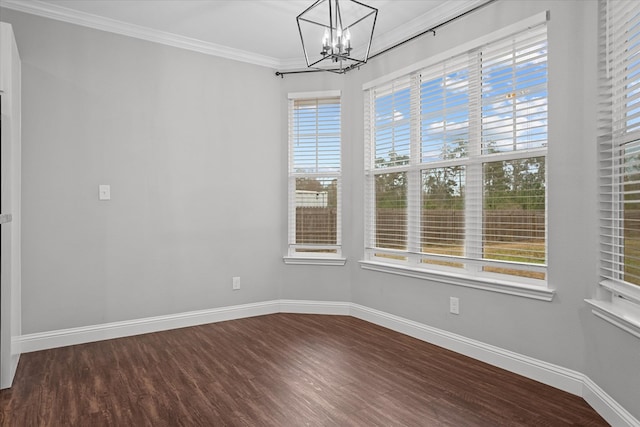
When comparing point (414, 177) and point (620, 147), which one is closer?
point (620, 147)

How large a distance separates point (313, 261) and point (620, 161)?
115 inches

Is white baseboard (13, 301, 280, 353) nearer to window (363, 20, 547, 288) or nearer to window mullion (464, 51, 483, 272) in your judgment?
window (363, 20, 547, 288)

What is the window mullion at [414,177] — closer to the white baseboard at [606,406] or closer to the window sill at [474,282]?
the window sill at [474,282]

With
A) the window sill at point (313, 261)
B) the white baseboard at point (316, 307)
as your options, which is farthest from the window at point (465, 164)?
the white baseboard at point (316, 307)

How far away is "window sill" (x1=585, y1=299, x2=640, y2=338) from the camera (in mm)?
1965

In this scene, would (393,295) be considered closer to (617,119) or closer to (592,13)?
(617,119)

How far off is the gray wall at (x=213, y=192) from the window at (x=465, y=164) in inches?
5.9

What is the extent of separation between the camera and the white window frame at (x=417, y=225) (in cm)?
278

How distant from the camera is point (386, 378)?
8.99ft

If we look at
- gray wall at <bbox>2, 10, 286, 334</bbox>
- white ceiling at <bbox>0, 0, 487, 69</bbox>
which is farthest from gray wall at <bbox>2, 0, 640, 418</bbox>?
white ceiling at <bbox>0, 0, 487, 69</bbox>

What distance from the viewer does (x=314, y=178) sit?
4.51 meters

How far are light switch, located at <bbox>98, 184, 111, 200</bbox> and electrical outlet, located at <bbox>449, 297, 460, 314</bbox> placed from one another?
3.10 metres

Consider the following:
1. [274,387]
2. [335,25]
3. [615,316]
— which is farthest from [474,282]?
[335,25]

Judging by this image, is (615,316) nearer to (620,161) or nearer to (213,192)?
(620,161)
